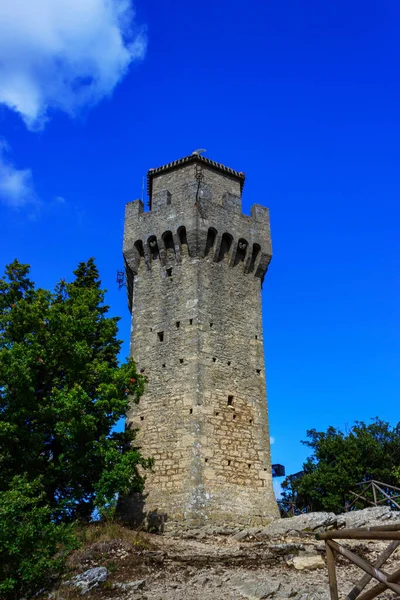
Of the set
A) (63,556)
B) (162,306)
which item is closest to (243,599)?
(63,556)

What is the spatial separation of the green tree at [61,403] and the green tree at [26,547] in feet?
4.26

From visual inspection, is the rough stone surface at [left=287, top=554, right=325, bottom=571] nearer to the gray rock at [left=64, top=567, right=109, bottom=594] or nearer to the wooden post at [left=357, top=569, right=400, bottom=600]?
the gray rock at [left=64, top=567, right=109, bottom=594]

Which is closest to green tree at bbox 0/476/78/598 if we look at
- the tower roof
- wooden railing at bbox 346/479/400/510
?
wooden railing at bbox 346/479/400/510

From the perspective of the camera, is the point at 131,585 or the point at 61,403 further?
the point at 61,403

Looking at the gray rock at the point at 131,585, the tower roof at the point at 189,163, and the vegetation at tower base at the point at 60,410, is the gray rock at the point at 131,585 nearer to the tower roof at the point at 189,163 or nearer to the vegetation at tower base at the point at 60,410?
the vegetation at tower base at the point at 60,410

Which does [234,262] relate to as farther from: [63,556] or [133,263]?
[63,556]

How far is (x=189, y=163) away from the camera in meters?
22.1

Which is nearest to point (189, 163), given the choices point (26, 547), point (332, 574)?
point (26, 547)

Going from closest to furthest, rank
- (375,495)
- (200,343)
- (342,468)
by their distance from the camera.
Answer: (200,343) < (375,495) < (342,468)

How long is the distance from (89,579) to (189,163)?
49.0 ft

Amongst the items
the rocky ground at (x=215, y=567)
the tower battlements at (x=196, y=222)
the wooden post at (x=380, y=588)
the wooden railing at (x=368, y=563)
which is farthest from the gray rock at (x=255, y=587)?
the tower battlements at (x=196, y=222)

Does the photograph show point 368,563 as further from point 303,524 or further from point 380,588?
point 303,524

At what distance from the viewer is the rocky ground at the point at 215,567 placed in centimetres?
1117

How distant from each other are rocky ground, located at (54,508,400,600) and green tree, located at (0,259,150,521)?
209cm
